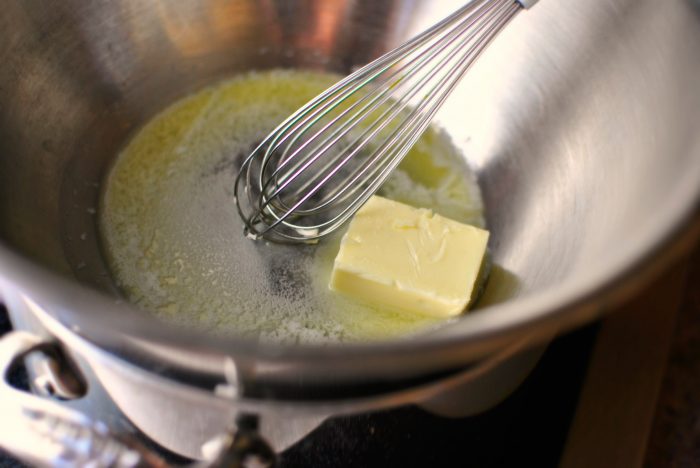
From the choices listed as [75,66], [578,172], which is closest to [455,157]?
[578,172]

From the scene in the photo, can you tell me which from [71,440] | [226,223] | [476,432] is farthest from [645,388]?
[71,440]

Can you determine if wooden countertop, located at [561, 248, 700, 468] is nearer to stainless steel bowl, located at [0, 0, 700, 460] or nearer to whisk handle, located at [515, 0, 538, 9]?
stainless steel bowl, located at [0, 0, 700, 460]

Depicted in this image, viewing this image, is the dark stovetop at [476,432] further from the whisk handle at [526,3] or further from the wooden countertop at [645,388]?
the whisk handle at [526,3]

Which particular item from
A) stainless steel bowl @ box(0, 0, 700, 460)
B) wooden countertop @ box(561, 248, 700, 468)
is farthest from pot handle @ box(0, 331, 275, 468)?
wooden countertop @ box(561, 248, 700, 468)

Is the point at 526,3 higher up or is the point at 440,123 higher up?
the point at 526,3

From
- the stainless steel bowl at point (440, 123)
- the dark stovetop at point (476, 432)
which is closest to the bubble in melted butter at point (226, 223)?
the stainless steel bowl at point (440, 123)

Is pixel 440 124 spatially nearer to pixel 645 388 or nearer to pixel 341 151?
pixel 341 151
